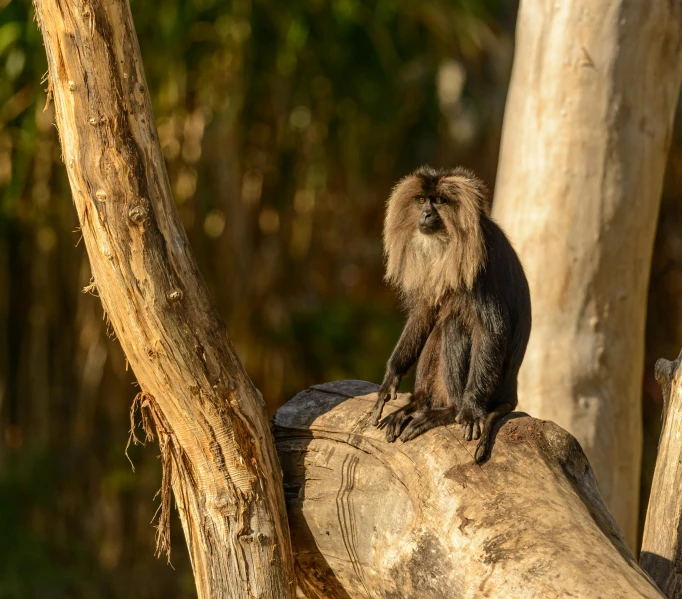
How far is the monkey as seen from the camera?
3.52 metres

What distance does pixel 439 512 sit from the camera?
303 centimetres

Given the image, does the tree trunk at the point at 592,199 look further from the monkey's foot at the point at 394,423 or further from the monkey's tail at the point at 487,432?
the monkey's foot at the point at 394,423

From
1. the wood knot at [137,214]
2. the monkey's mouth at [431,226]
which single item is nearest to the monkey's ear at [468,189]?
the monkey's mouth at [431,226]

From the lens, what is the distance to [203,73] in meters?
7.33

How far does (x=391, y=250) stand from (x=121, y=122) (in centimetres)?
146

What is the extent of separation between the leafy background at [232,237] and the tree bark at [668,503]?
14.3 feet

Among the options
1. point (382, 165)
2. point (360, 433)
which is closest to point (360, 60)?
point (382, 165)

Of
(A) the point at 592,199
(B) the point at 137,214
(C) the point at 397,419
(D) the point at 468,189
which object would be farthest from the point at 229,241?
(B) the point at 137,214

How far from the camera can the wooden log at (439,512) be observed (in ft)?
9.09

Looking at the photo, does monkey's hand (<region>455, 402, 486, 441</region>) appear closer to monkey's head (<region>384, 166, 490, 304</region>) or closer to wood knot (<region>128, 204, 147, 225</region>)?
monkey's head (<region>384, 166, 490, 304</region>)

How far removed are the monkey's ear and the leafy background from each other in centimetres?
359

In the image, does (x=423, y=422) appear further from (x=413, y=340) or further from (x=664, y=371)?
(x=664, y=371)

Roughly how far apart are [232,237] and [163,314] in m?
4.76

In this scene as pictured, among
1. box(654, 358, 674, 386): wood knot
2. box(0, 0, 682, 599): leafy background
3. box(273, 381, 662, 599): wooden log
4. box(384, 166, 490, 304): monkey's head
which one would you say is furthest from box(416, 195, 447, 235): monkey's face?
box(0, 0, 682, 599): leafy background
